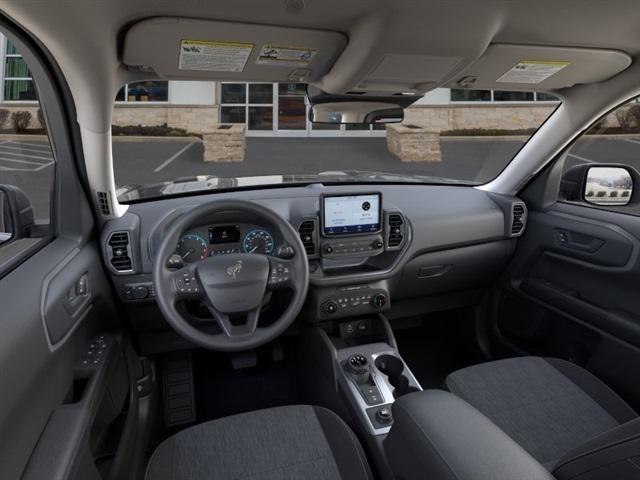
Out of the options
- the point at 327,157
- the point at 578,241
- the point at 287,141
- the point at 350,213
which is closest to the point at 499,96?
the point at 578,241

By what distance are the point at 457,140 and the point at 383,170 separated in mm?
1107

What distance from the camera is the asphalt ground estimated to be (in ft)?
9.14

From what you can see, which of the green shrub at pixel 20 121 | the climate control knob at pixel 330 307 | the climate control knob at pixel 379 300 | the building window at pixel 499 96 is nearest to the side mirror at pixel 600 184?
the building window at pixel 499 96

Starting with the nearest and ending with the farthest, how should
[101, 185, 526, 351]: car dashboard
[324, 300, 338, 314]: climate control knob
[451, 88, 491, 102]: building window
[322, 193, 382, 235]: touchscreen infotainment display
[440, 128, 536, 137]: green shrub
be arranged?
[101, 185, 526, 351]: car dashboard
[322, 193, 382, 235]: touchscreen infotainment display
[324, 300, 338, 314]: climate control knob
[451, 88, 491, 102]: building window
[440, 128, 536, 137]: green shrub

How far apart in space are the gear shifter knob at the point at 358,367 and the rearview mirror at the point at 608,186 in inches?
64.7

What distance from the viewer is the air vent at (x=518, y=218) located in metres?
2.91

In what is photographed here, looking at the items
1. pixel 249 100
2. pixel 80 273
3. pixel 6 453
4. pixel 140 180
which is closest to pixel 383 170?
pixel 249 100

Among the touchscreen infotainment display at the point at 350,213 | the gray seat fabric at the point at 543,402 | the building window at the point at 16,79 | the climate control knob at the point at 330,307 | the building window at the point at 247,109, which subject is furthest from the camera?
the building window at the point at 247,109

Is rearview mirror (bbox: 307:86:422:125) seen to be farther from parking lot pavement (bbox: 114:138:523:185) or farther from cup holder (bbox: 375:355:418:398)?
cup holder (bbox: 375:355:418:398)

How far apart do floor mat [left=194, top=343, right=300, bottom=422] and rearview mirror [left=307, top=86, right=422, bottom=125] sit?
1477 mm

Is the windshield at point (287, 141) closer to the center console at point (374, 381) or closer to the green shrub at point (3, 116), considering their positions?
the green shrub at point (3, 116)

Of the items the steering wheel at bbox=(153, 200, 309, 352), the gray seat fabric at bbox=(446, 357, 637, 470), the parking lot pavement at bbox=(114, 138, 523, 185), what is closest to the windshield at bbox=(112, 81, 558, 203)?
the parking lot pavement at bbox=(114, 138, 523, 185)

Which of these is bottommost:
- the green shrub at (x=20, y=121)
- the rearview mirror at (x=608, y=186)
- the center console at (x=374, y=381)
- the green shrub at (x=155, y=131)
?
the center console at (x=374, y=381)

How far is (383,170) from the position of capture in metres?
3.27
